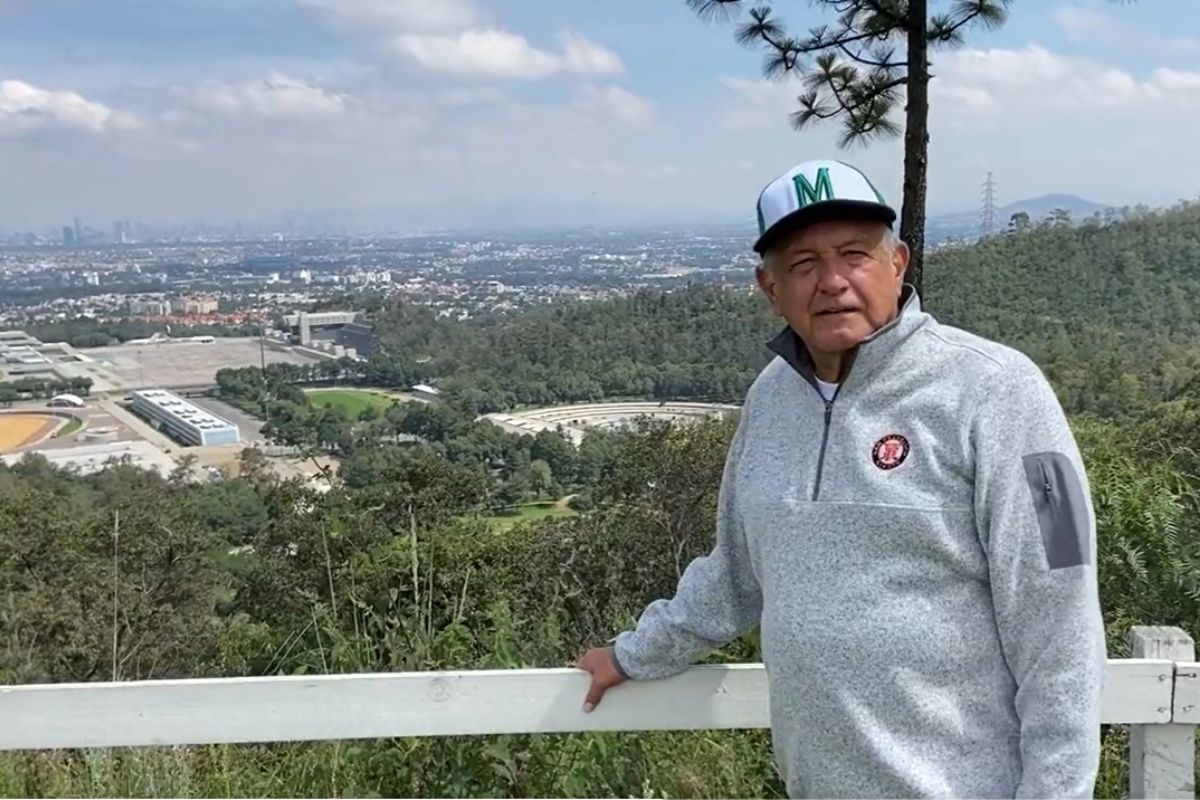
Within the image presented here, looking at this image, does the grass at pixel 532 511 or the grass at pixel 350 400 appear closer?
the grass at pixel 532 511

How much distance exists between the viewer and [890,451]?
1214mm

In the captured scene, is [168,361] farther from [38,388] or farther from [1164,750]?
[1164,750]

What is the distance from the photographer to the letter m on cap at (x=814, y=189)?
1.25 meters

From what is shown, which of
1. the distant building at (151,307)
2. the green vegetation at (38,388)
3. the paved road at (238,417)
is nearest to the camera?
the paved road at (238,417)

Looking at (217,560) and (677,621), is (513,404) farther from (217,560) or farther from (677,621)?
(677,621)

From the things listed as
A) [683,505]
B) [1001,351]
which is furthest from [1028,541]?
[683,505]

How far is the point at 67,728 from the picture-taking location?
5.41ft

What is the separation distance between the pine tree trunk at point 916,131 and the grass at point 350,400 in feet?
81.1

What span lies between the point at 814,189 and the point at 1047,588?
52 centimetres

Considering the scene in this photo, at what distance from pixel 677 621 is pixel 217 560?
13558mm

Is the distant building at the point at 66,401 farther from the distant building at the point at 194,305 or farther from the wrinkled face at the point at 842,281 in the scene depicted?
the wrinkled face at the point at 842,281

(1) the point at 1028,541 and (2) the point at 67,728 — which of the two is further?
(2) the point at 67,728

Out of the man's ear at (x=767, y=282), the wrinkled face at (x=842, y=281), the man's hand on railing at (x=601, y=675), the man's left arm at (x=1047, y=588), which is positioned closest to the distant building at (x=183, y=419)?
the man's hand on railing at (x=601, y=675)

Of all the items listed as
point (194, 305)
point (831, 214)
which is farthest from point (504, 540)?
point (194, 305)
